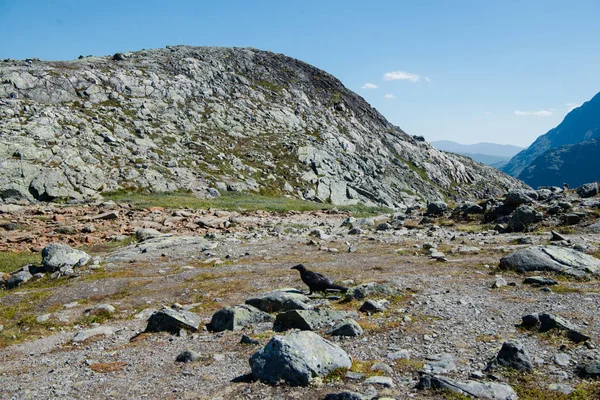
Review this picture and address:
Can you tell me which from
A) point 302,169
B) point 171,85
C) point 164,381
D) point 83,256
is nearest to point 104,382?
point 164,381

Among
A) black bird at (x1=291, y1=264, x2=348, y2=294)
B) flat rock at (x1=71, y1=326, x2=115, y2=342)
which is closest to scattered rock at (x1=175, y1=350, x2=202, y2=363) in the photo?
flat rock at (x1=71, y1=326, x2=115, y2=342)

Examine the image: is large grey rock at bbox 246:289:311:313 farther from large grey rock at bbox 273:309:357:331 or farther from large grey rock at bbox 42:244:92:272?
large grey rock at bbox 42:244:92:272

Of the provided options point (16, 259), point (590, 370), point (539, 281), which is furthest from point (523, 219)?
point (16, 259)

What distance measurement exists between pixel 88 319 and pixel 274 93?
77.8 metres

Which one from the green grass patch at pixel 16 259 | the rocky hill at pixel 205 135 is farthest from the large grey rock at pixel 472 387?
the rocky hill at pixel 205 135

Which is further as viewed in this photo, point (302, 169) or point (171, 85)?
point (171, 85)

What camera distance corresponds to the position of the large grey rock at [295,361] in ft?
22.7

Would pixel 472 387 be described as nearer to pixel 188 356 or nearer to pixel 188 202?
pixel 188 356

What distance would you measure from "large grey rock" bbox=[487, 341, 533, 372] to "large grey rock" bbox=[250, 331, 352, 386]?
8.82 feet

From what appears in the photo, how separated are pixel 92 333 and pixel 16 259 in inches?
490

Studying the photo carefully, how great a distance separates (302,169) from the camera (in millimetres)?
65750

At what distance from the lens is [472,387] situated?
6441mm

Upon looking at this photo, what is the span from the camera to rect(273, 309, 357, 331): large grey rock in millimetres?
9891

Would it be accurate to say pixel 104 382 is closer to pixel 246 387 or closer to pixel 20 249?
pixel 246 387
